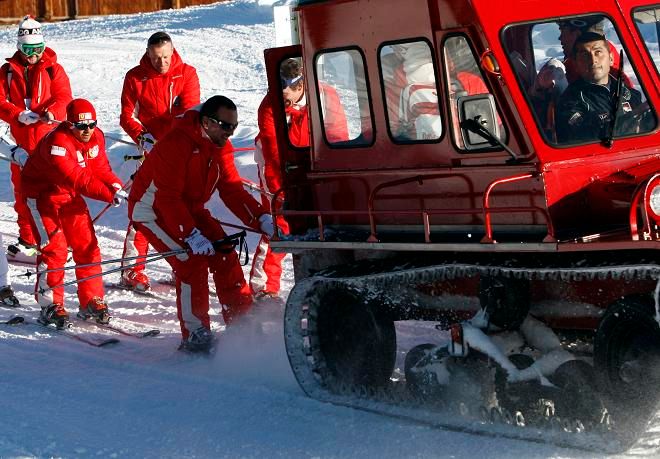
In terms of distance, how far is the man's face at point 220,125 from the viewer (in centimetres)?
822

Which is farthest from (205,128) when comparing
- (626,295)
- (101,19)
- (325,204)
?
(101,19)

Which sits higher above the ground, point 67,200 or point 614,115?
point 614,115

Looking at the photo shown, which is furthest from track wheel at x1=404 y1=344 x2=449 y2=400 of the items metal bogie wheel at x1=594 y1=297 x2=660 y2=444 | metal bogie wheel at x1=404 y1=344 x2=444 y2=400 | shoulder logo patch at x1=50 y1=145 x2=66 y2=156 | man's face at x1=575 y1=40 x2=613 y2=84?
shoulder logo patch at x1=50 y1=145 x2=66 y2=156

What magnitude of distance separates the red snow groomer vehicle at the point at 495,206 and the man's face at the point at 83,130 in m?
2.84

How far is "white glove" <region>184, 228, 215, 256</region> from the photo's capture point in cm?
817

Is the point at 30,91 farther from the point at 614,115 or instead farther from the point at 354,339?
the point at 614,115

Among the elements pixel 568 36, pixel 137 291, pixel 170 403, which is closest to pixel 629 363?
pixel 568 36

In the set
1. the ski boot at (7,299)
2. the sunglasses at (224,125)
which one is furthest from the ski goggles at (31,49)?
the sunglasses at (224,125)

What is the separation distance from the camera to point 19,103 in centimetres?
1151

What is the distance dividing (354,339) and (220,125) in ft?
6.02

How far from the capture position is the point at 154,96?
10828mm

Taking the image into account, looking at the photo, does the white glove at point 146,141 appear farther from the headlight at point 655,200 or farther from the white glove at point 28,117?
the headlight at point 655,200

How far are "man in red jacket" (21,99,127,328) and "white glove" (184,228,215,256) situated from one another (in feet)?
4.48

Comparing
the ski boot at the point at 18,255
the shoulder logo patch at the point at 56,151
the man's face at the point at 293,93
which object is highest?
the man's face at the point at 293,93
